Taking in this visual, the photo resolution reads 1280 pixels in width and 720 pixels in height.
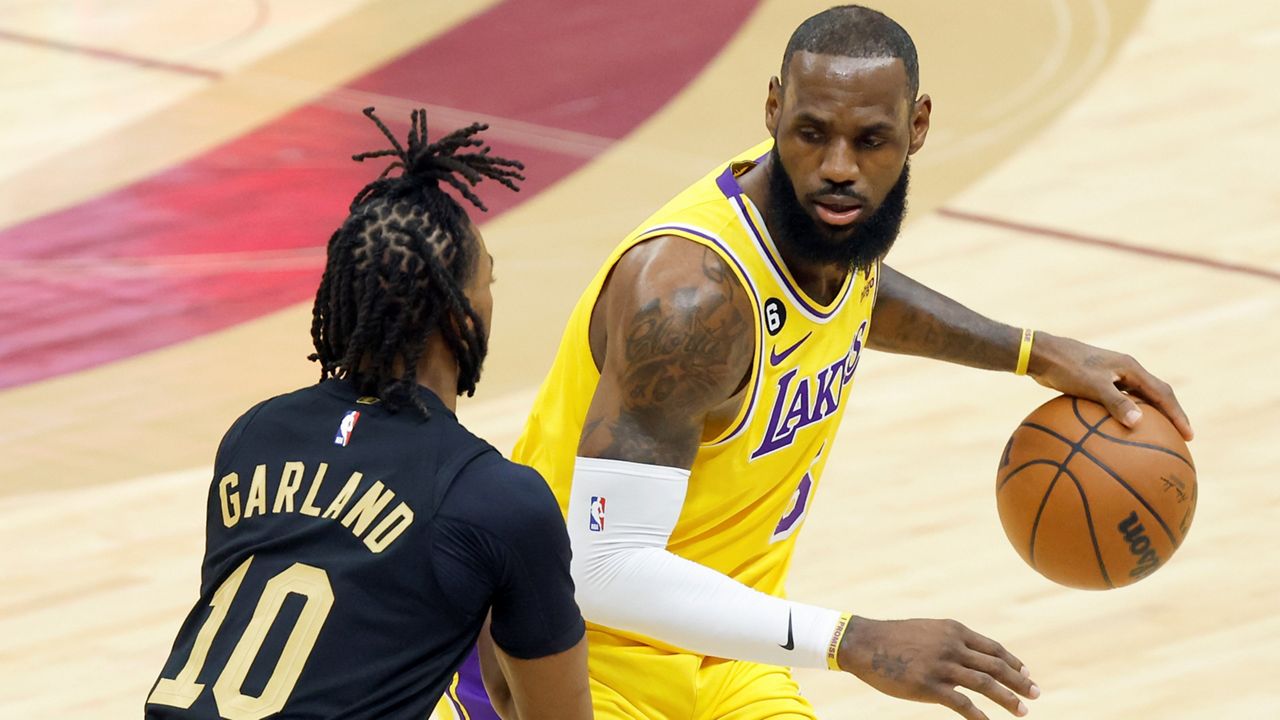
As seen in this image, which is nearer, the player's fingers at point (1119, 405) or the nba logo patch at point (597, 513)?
the nba logo patch at point (597, 513)

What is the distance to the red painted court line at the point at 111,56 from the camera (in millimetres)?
10195

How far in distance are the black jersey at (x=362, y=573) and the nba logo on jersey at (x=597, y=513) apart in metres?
0.60

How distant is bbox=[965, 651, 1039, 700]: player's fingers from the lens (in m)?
3.09

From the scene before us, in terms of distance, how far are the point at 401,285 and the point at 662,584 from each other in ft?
2.74

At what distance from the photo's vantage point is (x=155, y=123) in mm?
9500

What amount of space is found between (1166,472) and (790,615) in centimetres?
103

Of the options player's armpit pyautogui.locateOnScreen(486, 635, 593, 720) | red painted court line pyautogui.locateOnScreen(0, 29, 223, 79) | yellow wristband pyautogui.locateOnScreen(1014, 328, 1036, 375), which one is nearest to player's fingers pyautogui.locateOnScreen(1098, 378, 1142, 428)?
yellow wristband pyautogui.locateOnScreen(1014, 328, 1036, 375)

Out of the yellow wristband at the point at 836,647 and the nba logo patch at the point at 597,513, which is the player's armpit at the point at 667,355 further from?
the yellow wristband at the point at 836,647

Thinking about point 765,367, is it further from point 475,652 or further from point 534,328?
point 534,328

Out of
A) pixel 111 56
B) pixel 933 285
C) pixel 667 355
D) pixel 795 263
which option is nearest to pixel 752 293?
pixel 795 263

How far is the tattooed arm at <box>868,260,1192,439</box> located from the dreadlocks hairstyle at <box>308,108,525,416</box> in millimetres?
1508

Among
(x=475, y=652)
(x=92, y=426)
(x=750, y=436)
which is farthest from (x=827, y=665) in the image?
(x=92, y=426)

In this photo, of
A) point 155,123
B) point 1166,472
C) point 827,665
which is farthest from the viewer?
point 155,123

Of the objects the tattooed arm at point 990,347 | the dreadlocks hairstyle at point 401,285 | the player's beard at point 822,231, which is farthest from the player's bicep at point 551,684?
the tattooed arm at point 990,347
